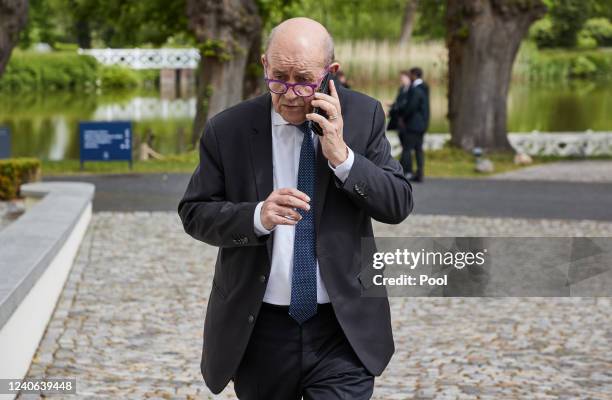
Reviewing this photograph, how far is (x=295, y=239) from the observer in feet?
12.9

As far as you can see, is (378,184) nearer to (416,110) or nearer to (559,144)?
(416,110)

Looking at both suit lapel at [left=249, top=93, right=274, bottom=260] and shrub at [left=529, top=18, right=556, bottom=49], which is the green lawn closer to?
suit lapel at [left=249, top=93, right=274, bottom=260]

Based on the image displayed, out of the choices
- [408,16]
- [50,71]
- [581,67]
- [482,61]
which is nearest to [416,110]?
[482,61]

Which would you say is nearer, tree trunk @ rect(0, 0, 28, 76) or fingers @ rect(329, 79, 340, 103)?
fingers @ rect(329, 79, 340, 103)

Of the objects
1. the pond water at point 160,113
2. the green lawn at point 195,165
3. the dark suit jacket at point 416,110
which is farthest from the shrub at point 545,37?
the dark suit jacket at point 416,110

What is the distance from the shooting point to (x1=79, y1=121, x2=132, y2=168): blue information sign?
74.0 feet

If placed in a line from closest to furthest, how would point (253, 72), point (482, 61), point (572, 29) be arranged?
point (482, 61), point (253, 72), point (572, 29)

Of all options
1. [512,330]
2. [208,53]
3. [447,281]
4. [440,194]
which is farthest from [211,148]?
[208,53]

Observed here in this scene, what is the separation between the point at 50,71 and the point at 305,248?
7214 cm

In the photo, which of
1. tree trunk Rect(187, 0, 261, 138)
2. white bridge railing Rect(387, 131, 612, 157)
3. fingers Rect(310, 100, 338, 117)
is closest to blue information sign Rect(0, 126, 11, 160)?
tree trunk Rect(187, 0, 261, 138)

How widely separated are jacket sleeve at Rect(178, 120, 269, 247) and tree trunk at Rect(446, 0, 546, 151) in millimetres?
21547

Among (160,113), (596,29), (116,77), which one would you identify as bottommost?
(116,77)

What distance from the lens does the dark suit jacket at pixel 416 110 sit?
19.7 metres

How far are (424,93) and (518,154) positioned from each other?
562 centimetres
